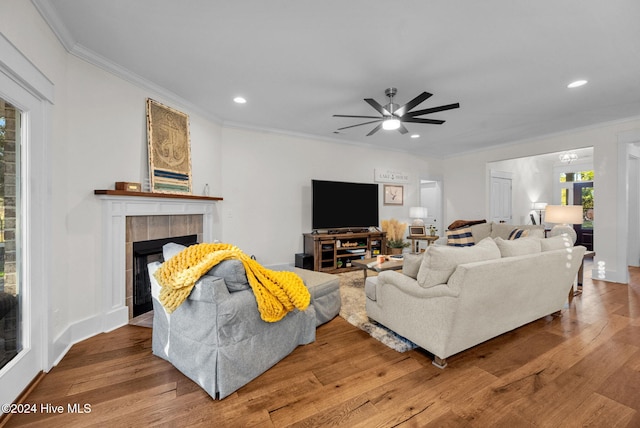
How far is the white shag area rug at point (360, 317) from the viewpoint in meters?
2.28

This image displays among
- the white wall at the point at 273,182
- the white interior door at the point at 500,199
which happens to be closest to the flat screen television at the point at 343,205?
the white wall at the point at 273,182

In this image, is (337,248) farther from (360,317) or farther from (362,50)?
(362,50)

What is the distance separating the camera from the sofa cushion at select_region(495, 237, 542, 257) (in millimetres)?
2227

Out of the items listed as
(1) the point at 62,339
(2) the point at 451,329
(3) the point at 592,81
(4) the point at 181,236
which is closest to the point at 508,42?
(3) the point at 592,81

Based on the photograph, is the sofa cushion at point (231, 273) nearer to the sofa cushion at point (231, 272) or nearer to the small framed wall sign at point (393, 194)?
the sofa cushion at point (231, 272)

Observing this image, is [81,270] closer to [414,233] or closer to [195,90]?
[195,90]

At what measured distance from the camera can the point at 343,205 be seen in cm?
522

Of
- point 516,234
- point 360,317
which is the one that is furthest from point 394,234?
point 360,317

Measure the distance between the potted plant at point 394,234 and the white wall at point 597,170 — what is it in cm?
177

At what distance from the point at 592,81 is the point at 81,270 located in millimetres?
5419

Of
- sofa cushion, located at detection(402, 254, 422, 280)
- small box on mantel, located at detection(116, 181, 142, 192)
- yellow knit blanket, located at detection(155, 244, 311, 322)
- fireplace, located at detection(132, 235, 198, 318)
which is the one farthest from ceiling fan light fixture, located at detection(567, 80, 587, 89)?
fireplace, located at detection(132, 235, 198, 318)

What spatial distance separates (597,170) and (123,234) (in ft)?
21.9

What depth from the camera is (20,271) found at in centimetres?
174

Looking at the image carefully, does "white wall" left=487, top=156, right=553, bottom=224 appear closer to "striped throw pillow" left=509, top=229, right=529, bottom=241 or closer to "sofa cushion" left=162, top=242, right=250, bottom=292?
"striped throw pillow" left=509, top=229, right=529, bottom=241
